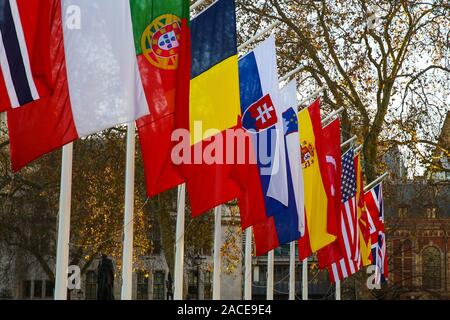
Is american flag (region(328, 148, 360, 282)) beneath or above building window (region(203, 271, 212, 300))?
beneath

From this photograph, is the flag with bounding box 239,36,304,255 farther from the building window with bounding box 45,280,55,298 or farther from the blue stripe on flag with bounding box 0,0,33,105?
the building window with bounding box 45,280,55,298

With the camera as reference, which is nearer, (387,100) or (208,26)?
(208,26)

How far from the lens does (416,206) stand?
4250 centimetres

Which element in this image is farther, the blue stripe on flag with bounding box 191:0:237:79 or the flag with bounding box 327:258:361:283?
the flag with bounding box 327:258:361:283

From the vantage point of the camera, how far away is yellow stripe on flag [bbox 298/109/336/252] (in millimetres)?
23031

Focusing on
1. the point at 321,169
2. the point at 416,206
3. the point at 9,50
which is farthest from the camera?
the point at 416,206

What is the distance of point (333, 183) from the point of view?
80.9ft

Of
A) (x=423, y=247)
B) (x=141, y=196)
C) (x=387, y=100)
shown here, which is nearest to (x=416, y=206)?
(x=387, y=100)

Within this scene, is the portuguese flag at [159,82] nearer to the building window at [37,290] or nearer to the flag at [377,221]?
the flag at [377,221]

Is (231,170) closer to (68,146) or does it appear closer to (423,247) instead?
(68,146)

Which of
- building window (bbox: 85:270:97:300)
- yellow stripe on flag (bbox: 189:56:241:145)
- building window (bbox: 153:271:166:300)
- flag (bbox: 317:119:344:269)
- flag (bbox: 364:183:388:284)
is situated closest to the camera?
yellow stripe on flag (bbox: 189:56:241:145)

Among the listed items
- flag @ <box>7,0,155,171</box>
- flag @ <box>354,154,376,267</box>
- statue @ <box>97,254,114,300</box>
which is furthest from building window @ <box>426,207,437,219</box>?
flag @ <box>7,0,155,171</box>

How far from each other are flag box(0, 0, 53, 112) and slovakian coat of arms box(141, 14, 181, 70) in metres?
1.81
